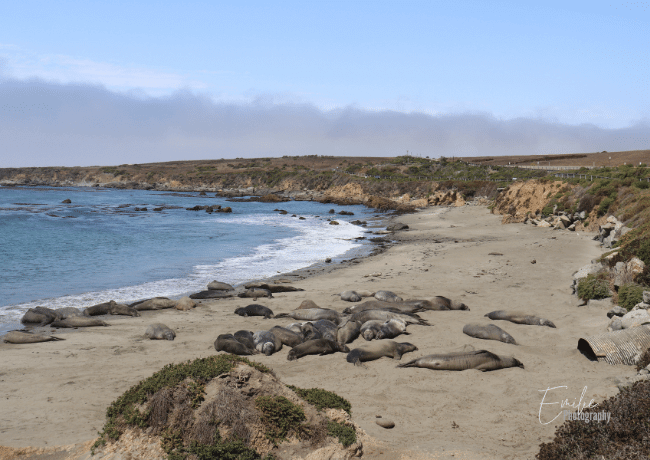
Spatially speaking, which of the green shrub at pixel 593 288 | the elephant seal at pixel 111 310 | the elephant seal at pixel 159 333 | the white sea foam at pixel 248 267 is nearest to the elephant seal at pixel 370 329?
the elephant seal at pixel 159 333

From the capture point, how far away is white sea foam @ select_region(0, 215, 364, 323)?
58.5 ft

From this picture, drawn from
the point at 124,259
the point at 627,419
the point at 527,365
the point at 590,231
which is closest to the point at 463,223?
the point at 590,231

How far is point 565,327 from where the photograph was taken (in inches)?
497

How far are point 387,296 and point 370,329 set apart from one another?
4125 mm

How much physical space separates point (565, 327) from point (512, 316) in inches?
55.1

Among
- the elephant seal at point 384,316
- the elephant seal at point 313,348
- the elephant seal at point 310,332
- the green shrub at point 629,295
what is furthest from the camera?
the elephant seal at point 384,316

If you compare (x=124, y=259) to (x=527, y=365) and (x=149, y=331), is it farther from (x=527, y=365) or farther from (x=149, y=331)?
(x=527, y=365)

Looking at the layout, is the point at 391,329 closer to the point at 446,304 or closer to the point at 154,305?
the point at 446,304

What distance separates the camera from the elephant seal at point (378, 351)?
10594 millimetres

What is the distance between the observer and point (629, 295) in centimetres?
1274

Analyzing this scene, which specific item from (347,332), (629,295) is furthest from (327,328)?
(629,295)

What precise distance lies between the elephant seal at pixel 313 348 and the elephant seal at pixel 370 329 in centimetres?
110

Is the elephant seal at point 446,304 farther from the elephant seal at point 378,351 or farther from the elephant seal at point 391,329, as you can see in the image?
the elephant seal at point 378,351

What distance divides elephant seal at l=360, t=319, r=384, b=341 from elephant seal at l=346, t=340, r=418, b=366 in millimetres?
955
